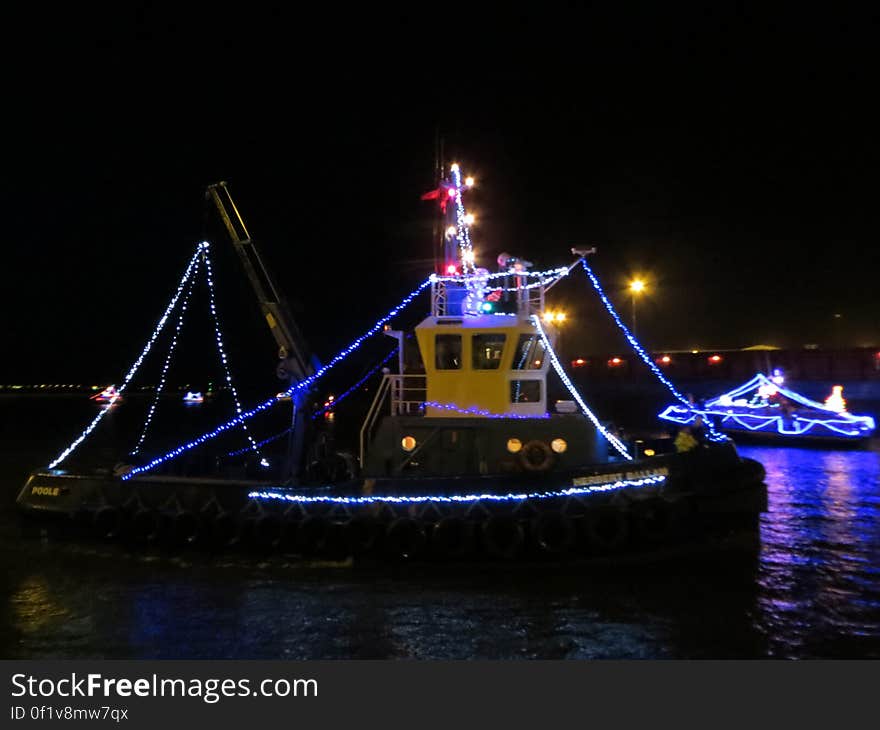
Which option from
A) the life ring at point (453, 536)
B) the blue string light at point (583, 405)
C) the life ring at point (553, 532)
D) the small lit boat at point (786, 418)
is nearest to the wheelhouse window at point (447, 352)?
the blue string light at point (583, 405)

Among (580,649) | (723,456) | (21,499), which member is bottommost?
(580,649)

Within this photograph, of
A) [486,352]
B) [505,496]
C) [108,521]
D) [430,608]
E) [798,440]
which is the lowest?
[430,608]

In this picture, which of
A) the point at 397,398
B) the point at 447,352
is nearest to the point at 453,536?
the point at 397,398

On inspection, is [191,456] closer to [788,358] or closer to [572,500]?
[572,500]

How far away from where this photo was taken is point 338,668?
17.8 feet

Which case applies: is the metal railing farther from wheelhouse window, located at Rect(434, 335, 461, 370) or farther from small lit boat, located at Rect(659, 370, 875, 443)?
small lit boat, located at Rect(659, 370, 875, 443)

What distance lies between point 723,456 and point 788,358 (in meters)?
35.0

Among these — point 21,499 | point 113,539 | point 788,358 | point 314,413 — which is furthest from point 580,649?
point 788,358

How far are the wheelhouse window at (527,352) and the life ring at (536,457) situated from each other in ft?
4.40

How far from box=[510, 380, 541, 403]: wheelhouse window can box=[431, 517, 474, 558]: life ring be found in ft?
7.26

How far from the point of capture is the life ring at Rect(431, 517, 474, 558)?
30.4 feet

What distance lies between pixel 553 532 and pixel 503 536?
640mm

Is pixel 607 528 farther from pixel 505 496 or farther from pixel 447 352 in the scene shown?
pixel 447 352

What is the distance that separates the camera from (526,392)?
10.7 metres
